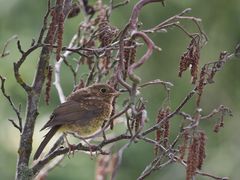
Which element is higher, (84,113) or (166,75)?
(166,75)

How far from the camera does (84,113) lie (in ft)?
17.3

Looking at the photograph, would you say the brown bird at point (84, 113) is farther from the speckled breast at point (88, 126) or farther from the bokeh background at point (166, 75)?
the bokeh background at point (166, 75)

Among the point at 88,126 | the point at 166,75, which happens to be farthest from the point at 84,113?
the point at 166,75

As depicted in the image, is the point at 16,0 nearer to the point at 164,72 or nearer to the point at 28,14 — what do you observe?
the point at 28,14

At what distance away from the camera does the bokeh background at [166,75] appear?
8.91m

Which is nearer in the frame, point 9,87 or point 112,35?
point 112,35

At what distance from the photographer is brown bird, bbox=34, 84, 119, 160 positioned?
196 inches

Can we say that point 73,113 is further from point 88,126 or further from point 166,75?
point 166,75

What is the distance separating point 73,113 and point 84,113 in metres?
0.14

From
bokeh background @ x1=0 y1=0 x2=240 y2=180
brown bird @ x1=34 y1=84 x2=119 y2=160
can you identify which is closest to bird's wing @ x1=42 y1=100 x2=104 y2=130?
brown bird @ x1=34 y1=84 x2=119 y2=160

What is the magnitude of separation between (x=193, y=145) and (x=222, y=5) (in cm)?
669

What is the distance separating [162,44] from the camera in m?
10.3

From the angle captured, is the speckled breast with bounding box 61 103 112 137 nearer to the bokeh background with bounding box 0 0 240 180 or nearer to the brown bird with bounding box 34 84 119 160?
the brown bird with bounding box 34 84 119 160

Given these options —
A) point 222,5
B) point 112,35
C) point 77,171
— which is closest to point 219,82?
point 222,5
